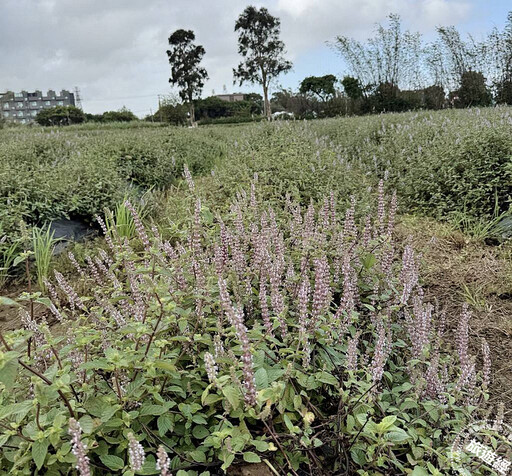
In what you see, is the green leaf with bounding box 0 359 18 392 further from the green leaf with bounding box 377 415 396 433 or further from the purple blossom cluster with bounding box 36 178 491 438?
the green leaf with bounding box 377 415 396 433

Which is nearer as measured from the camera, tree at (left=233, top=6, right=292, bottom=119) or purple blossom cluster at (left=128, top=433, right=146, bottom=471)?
purple blossom cluster at (left=128, top=433, right=146, bottom=471)

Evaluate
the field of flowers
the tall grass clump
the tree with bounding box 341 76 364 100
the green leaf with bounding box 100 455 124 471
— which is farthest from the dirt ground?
the tree with bounding box 341 76 364 100

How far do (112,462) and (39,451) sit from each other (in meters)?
0.21

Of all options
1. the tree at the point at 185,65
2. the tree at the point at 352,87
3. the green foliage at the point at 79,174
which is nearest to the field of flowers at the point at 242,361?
the green foliage at the point at 79,174

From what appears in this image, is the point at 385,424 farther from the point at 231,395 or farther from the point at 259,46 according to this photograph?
the point at 259,46

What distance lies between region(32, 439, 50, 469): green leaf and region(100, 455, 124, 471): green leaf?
18cm

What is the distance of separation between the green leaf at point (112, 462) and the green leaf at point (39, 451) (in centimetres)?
18

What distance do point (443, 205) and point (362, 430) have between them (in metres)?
4.18

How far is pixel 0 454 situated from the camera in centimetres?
140

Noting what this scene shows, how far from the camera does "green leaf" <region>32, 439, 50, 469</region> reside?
3.75 ft

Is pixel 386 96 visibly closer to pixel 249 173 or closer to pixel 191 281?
pixel 249 173

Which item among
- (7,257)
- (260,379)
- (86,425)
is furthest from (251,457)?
(7,257)

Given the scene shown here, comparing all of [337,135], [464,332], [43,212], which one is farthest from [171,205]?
[337,135]

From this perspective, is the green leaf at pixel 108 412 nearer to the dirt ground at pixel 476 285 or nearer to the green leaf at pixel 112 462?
the green leaf at pixel 112 462
